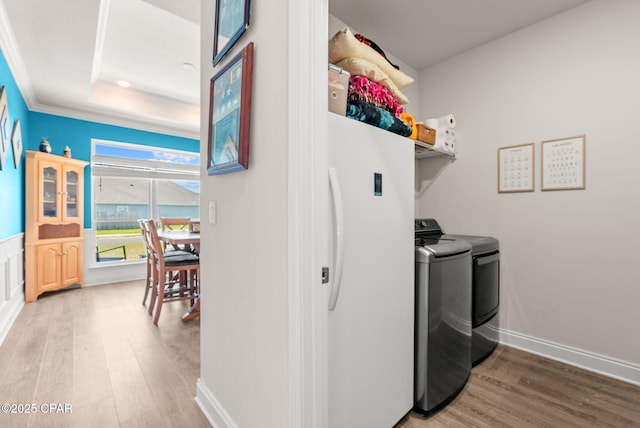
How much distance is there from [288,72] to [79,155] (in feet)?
15.8

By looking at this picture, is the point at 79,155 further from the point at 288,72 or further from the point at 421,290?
the point at 421,290

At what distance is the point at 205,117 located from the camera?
1.66 meters

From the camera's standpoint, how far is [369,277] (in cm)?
136

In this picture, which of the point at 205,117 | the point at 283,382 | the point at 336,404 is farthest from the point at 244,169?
the point at 336,404

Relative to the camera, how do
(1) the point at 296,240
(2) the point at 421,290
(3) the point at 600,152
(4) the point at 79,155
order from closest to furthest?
(1) the point at 296,240 → (2) the point at 421,290 → (3) the point at 600,152 → (4) the point at 79,155

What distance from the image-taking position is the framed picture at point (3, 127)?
2.57m

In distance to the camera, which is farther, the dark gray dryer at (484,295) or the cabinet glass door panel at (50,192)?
the cabinet glass door panel at (50,192)

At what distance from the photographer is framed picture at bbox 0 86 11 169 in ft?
8.45

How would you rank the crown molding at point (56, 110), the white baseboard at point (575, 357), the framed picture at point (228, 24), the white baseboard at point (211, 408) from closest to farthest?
the framed picture at point (228, 24)
the white baseboard at point (211, 408)
the white baseboard at point (575, 357)
the crown molding at point (56, 110)

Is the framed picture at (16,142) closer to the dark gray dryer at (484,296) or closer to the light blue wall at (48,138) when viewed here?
the light blue wall at (48,138)

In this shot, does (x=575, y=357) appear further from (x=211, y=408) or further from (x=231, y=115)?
(x=231, y=115)

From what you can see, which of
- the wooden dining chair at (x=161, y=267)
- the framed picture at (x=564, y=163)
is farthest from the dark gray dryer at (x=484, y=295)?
the wooden dining chair at (x=161, y=267)

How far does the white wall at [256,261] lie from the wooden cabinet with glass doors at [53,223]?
3.49m

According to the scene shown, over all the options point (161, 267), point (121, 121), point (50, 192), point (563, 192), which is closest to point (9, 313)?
point (161, 267)
